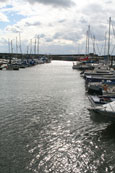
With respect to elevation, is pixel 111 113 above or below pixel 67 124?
above

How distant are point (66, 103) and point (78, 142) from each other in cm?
1527

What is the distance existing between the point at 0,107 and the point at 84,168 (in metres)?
18.7

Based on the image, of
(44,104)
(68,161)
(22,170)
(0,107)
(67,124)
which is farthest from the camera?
(44,104)

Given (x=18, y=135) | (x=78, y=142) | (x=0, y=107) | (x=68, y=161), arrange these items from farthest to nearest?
(x=0, y=107) < (x=18, y=135) < (x=78, y=142) < (x=68, y=161)

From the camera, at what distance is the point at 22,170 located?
14375 millimetres

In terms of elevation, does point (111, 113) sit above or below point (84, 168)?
above

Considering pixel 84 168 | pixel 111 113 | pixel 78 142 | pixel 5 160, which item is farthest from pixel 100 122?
pixel 5 160

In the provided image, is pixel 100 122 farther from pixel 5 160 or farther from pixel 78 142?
pixel 5 160

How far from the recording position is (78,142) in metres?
18.9

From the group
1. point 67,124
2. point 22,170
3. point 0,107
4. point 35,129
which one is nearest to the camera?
point 22,170

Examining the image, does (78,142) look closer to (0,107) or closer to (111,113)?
(111,113)

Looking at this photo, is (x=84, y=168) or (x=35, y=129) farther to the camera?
(x=35, y=129)

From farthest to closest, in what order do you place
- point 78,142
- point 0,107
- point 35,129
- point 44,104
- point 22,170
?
point 44,104 < point 0,107 < point 35,129 < point 78,142 < point 22,170

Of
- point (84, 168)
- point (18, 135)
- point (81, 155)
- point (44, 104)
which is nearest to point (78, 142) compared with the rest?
point (81, 155)
